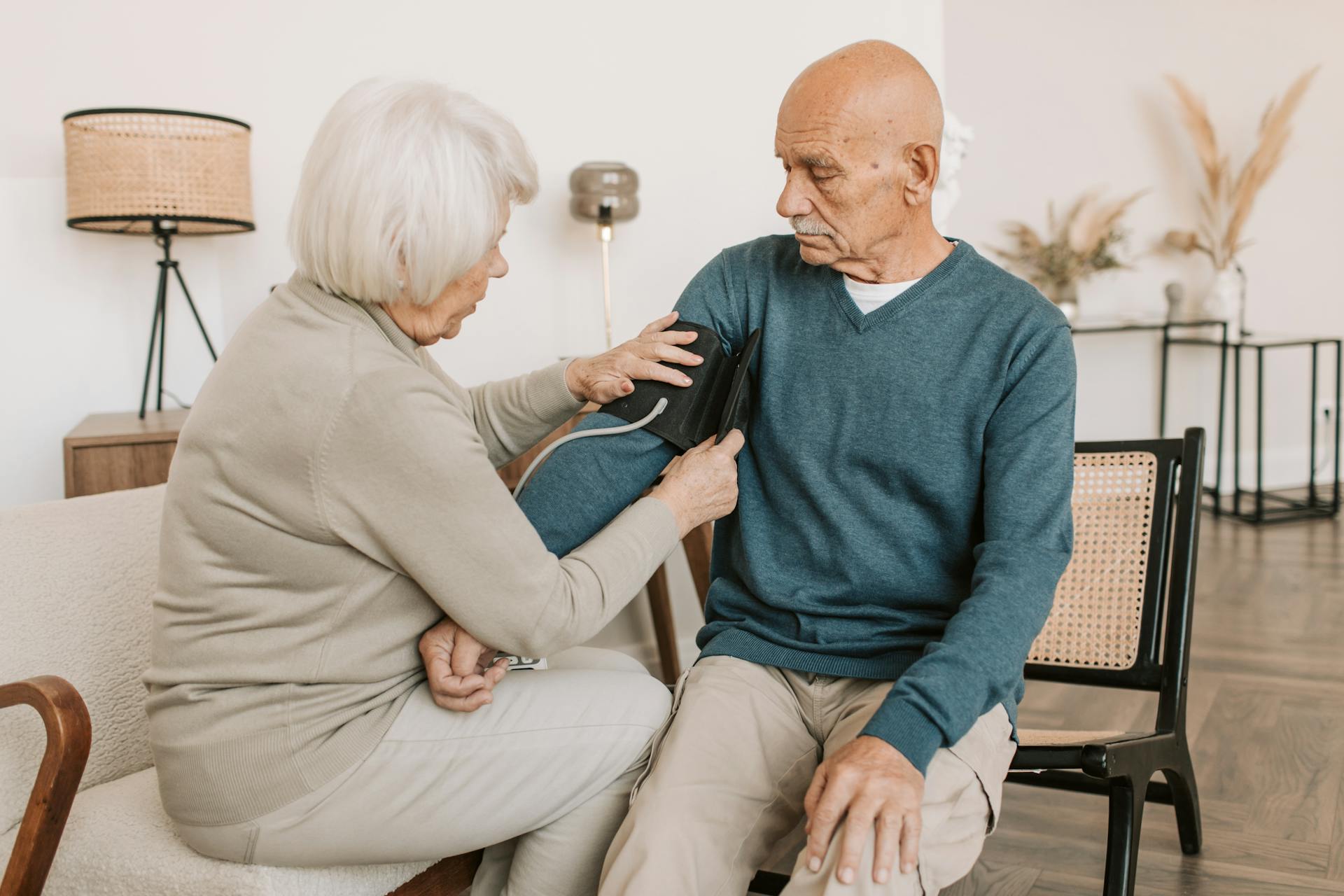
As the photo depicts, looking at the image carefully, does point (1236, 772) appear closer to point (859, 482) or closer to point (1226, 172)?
point (859, 482)

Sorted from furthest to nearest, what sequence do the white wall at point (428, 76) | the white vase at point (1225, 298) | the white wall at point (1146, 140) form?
the white wall at point (1146, 140) < the white vase at point (1225, 298) < the white wall at point (428, 76)

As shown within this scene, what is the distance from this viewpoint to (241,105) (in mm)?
2658

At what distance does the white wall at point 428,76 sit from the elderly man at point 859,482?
1.38 metres

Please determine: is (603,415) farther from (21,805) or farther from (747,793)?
(21,805)

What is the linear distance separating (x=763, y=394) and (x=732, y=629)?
1.06 feet

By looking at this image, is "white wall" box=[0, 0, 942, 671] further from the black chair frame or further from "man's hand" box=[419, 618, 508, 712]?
"man's hand" box=[419, 618, 508, 712]

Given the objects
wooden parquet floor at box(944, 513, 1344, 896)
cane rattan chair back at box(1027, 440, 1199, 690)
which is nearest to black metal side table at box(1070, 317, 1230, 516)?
wooden parquet floor at box(944, 513, 1344, 896)

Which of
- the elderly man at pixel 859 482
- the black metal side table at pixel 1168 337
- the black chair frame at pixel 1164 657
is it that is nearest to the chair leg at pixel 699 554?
the black chair frame at pixel 1164 657

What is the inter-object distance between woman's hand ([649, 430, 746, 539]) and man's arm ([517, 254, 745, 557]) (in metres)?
0.05

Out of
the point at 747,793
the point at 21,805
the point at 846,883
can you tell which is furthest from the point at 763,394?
the point at 21,805

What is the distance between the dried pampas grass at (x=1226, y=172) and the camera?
5227mm

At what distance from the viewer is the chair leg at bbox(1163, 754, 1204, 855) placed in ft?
5.97

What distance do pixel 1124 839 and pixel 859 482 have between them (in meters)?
0.61

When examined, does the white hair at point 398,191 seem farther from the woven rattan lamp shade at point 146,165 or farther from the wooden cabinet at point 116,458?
the woven rattan lamp shade at point 146,165
